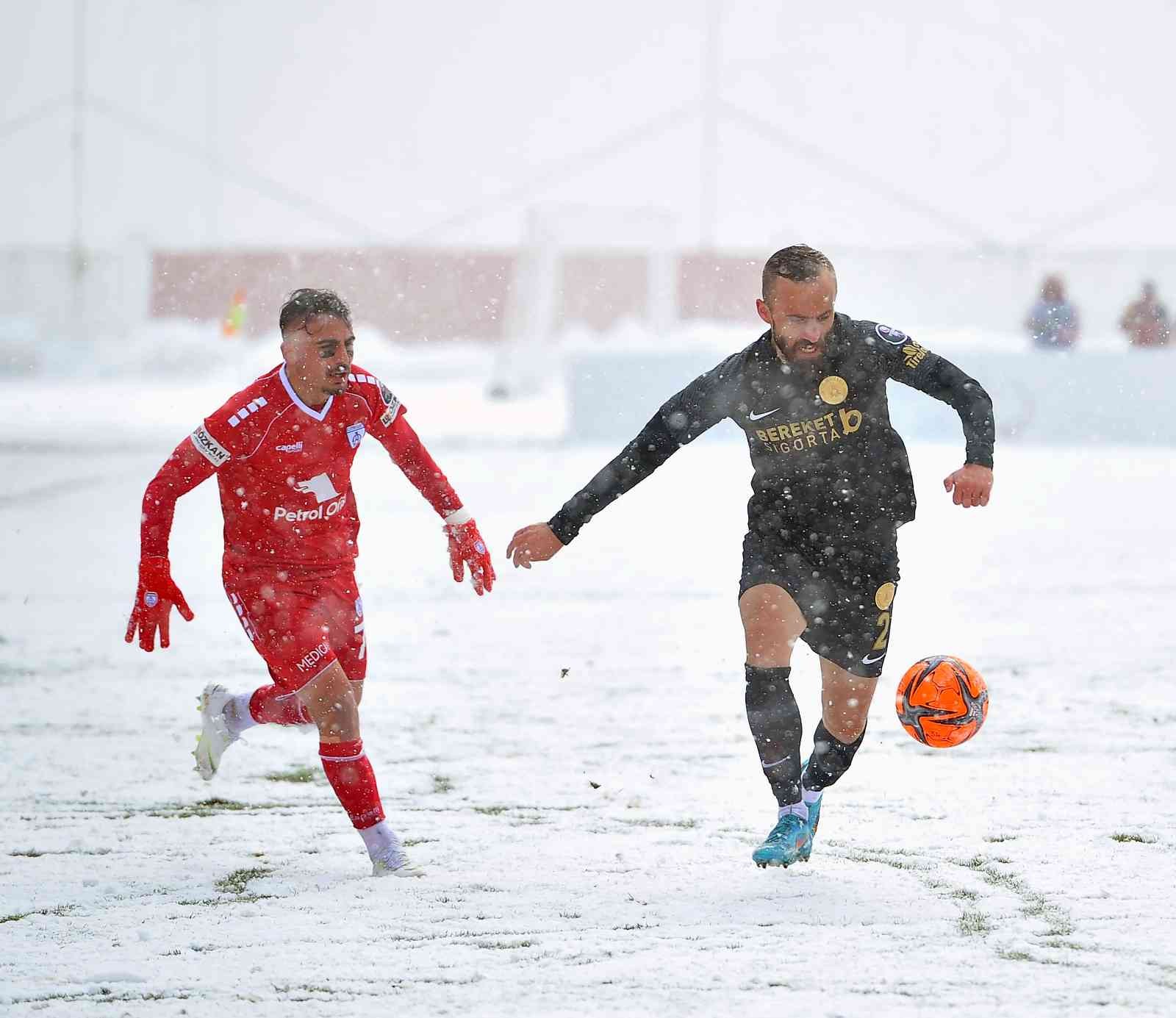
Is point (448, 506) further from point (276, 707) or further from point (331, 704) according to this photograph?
point (276, 707)

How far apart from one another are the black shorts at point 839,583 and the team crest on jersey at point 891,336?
1.64ft

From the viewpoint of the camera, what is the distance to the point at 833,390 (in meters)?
4.41

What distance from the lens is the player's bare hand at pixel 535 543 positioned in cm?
456

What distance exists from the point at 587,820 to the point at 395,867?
2.50 ft

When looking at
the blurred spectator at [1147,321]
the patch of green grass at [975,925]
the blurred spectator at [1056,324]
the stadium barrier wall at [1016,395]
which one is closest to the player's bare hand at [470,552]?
the patch of green grass at [975,925]

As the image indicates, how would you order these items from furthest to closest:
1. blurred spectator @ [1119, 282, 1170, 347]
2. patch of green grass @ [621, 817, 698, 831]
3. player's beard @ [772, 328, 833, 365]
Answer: blurred spectator @ [1119, 282, 1170, 347] < patch of green grass @ [621, 817, 698, 831] < player's beard @ [772, 328, 833, 365]

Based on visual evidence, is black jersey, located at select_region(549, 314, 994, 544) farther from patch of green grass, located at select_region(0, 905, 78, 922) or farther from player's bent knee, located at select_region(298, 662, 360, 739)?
patch of green grass, located at select_region(0, 905, 78, 922)

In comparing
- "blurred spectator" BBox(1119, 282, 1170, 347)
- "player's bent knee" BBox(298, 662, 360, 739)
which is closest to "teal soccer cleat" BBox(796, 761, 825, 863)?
"player's bent knee" BBox(298, 662, 360, 739)

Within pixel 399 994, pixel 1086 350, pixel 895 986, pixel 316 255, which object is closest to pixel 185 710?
pixel 399 994

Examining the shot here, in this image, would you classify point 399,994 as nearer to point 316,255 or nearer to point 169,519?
point 169,519

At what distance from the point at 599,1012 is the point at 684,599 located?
240 inches

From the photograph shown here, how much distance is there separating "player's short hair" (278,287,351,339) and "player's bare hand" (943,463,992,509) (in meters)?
1.74

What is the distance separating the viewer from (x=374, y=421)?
4.83 meters

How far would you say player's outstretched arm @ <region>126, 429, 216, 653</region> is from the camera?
457 cm
